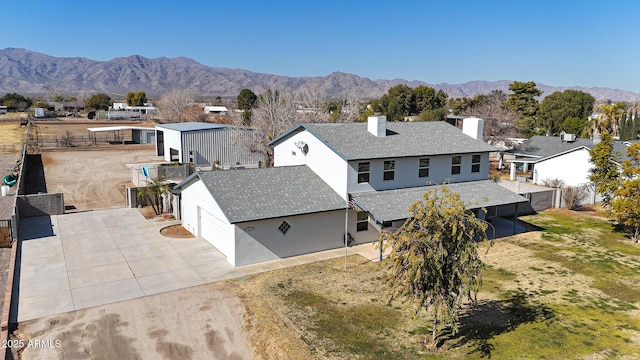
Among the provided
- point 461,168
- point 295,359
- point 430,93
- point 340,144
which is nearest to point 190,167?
point 340,144

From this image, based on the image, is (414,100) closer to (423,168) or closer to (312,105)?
(312,105)

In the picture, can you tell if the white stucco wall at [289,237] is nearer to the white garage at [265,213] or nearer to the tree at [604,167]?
the white garage at [265,213]

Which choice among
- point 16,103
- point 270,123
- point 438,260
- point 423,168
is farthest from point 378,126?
point 16,103

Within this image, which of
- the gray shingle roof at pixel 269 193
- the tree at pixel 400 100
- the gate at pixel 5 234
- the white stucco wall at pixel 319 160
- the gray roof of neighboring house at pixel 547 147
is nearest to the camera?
the gray shingle roof at pixel 269 193

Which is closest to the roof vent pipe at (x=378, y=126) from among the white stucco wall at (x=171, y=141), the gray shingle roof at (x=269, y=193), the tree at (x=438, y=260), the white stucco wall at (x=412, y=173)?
the white stucco wall at (x=412, y=173)

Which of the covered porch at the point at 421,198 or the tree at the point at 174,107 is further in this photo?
the tree at the point at 174,107

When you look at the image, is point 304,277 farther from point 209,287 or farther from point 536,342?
point 536,342

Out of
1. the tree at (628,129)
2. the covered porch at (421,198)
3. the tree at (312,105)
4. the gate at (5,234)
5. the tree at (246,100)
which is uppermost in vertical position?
the tree at (246,100)

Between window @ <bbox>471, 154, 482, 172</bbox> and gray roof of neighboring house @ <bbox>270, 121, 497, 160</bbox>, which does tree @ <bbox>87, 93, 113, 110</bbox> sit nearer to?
gray roof of neighboring house @ <bbox>270, 121, 497, 160</bbox>
